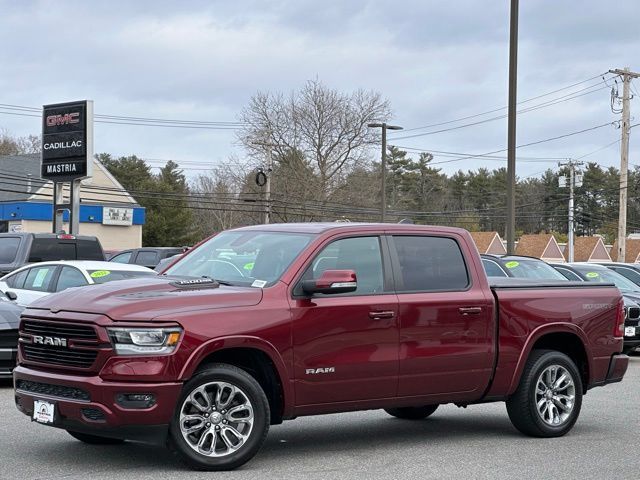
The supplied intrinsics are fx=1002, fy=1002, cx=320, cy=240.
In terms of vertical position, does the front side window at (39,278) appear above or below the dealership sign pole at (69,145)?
below

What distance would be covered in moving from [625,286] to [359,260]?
44.1ft

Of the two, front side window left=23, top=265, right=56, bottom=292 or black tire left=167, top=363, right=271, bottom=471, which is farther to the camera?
front side window left=23, top=265, right=56, bottom=292

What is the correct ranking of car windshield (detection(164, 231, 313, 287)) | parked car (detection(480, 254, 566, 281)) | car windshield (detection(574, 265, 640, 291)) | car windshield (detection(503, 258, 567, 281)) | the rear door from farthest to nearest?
car windshield (detection(574, 265, 640, 291)) < car windshield (detection(503, 258, 567, 281)) < parked car (detection(480, 254, 566, 281)) < the rear door < car windshield (detection(164, 231, 313, 287))

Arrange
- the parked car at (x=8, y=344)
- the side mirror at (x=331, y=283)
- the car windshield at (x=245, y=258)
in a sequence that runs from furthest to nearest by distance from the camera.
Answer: the parked car at (x=8, y=344), the car windshield at (x=245, y=258), the side mirror at (x=331, y=283)

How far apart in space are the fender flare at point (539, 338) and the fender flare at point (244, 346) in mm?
2441

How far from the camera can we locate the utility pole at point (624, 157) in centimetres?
4762

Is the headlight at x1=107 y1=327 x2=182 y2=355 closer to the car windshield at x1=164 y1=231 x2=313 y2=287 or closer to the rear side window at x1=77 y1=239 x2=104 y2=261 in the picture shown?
the car windshield at x1=164 y1=231 x2=313 y2=287

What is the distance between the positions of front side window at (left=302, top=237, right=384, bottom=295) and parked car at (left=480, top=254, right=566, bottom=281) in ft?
34.2

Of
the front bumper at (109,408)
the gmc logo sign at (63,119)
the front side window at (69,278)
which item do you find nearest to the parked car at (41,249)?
the front side window at (69,278)

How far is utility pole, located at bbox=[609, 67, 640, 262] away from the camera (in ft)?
156

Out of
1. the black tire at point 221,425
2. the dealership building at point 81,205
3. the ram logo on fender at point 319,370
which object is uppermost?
the dealership building at point 81,205

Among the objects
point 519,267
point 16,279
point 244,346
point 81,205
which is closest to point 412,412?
point 244,346

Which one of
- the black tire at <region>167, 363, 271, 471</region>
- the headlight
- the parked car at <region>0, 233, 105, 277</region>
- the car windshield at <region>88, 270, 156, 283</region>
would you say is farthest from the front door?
the parked car at <region>0, 233, 105, 277</region>

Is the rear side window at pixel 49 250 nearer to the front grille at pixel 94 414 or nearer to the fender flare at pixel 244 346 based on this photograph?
the fender flare at pixel 244 346
